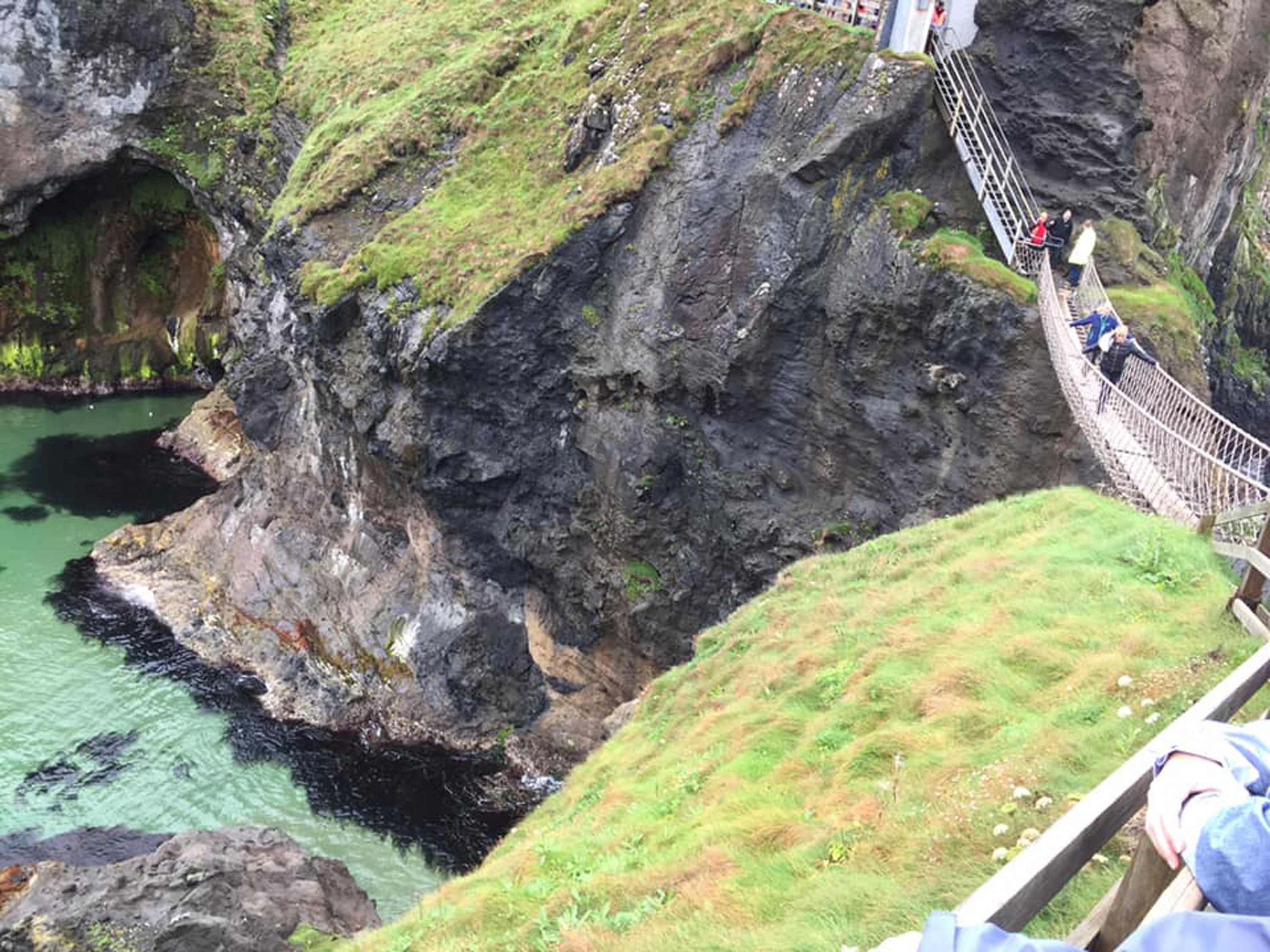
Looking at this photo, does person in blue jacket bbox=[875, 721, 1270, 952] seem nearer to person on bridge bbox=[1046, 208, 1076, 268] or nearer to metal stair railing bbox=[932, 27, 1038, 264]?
person on bridge bbox=[1046, 208, 1076, 268]

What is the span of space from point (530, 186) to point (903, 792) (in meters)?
22.9

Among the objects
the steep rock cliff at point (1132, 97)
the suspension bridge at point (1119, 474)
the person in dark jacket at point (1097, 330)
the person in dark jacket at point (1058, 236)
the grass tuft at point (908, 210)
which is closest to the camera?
the suspension bridge at point (1119, 474)

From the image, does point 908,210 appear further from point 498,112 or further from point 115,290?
point 115,290

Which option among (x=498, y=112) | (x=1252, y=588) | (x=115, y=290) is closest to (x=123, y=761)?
(x=498, y=112)

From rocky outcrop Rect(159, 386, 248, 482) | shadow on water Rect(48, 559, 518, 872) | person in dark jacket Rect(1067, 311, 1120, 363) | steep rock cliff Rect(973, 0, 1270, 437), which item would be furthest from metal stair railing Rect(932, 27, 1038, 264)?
rocky outcrop Rect(159, 386, 248, 482)

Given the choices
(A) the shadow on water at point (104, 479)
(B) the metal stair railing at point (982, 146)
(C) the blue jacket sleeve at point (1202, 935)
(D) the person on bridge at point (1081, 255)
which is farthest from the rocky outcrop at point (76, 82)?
(C) the blue jacket sleeve at point (1202, 935)

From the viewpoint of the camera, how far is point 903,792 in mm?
7762

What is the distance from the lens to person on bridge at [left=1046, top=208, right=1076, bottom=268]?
64.4ft

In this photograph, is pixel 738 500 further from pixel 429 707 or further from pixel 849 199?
pixel 429 707

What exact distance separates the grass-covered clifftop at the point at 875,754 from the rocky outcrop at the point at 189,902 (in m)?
4.73

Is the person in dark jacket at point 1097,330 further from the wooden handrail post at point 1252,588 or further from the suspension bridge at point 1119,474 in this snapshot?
the wooden handrail post at point 1252,588

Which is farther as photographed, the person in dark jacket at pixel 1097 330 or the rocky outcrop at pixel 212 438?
the rocky outcrop at pixel 212 438

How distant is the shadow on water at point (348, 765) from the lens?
2373 cm

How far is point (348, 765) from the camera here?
25.5m
